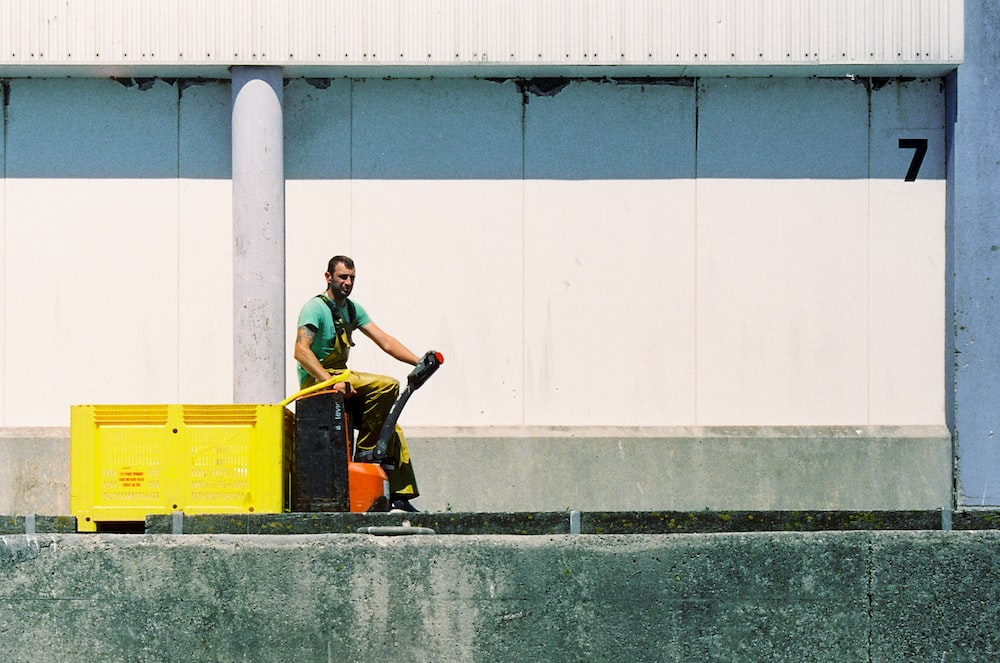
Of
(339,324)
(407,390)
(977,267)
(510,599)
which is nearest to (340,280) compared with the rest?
(339,324)

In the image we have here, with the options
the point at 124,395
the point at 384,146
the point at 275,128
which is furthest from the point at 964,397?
the point at 124,395

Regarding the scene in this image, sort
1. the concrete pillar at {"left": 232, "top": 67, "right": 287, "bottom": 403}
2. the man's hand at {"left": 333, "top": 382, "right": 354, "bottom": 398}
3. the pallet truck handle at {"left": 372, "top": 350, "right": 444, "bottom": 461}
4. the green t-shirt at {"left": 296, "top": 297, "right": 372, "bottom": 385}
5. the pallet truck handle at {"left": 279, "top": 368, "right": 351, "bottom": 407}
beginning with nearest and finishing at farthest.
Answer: the pallet truck handle at {"left": 279, "top": 368, "right": 351, "bottom": 407} < the pallet truck handle at {"left": 372, "top": 350, "right": 444, "bottom": 461} < the man's hand at {"left": 333, "top": 382, "right": 354, "bottom": 398} < the green t-shirt at {"left": 296, "top": 297, "right": 372, "bottom": 385} < the concrete pillar at {"left": 232, "top": 67, "right": 287, "bottom": 403}

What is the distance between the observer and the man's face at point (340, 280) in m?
9.05

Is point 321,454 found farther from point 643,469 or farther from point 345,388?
point 643,469

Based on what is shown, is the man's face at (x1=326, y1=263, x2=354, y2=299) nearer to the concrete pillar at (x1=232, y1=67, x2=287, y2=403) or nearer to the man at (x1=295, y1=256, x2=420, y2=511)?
the man at (x1=295, y1=256, x2=420, y2=511)

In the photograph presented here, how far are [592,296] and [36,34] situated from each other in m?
4.88

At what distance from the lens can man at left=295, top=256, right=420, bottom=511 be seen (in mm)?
8820

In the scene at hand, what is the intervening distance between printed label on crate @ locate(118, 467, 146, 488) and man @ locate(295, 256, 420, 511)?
1.37m

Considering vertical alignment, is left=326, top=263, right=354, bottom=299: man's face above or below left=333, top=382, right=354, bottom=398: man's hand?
above

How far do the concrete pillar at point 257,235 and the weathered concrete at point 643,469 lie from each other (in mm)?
1333

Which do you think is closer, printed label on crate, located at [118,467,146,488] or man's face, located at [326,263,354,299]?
printed label on crate, located at [118,467,146,488]

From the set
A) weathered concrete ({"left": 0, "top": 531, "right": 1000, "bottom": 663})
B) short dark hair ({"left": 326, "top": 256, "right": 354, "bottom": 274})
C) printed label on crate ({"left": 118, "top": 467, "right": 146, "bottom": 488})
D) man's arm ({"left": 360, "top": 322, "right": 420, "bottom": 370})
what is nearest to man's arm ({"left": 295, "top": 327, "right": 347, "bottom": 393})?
short dark hair ({"left": 326, "top": 256, "right": 354, "bottom": 274})

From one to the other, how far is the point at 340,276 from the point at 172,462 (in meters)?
1.90

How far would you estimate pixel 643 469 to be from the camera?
40.0 ft
